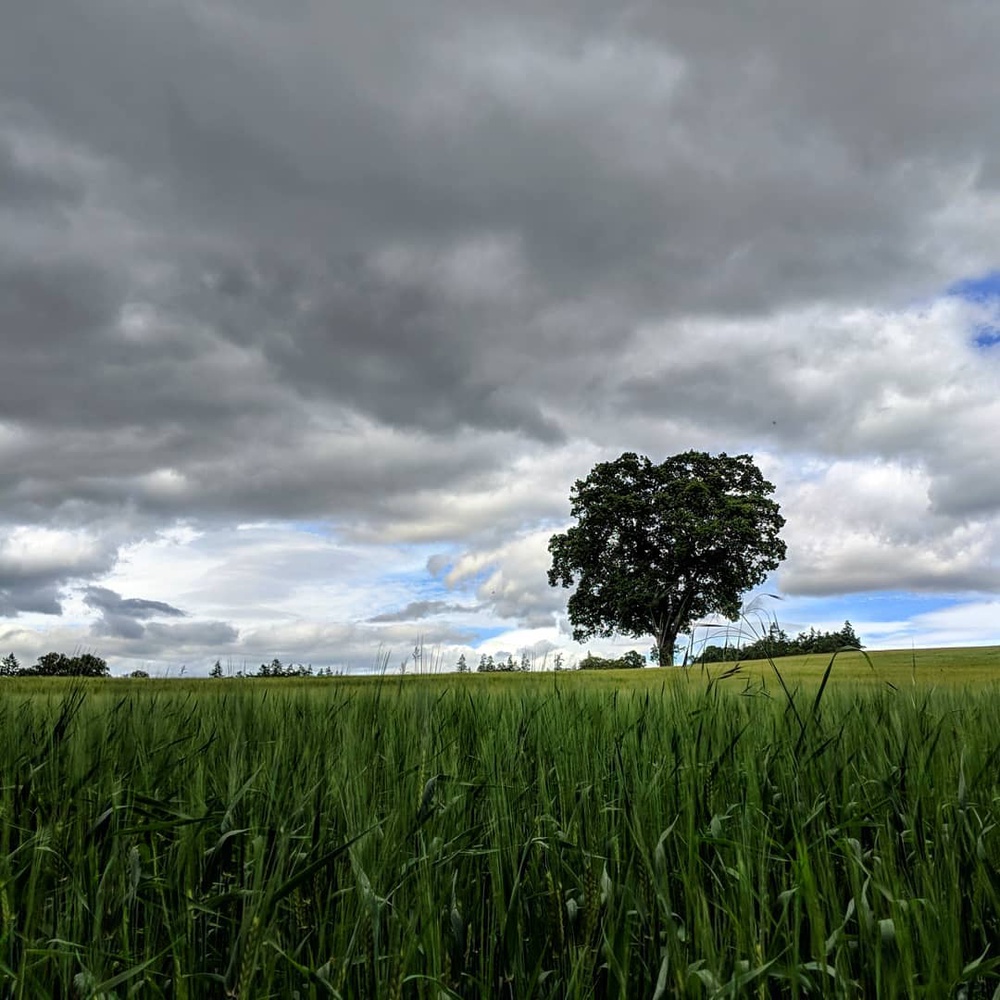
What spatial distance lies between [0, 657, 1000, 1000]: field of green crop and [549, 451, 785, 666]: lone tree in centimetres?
2865

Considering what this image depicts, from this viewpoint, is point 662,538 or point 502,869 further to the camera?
point 662,538

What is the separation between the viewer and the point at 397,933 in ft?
5.64

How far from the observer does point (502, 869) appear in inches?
83.6

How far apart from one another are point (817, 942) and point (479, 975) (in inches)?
30.1

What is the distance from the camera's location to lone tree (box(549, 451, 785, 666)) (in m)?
32.2

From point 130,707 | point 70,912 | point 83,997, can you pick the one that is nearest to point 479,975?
point 83,997

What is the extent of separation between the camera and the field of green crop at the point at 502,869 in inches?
67.2

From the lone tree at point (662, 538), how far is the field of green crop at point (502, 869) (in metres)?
28.6

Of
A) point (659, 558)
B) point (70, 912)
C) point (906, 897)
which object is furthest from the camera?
point (659, 558)

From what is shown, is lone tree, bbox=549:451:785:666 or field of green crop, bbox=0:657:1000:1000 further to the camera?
lone tree, bbox=549:451:785:666

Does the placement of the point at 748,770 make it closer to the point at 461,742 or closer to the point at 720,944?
the point at 720,944

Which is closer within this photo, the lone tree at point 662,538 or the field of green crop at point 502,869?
the field of green crop at point 502,869

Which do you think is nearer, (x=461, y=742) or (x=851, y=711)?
(x=461, y=742)

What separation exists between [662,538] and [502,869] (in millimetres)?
32161
